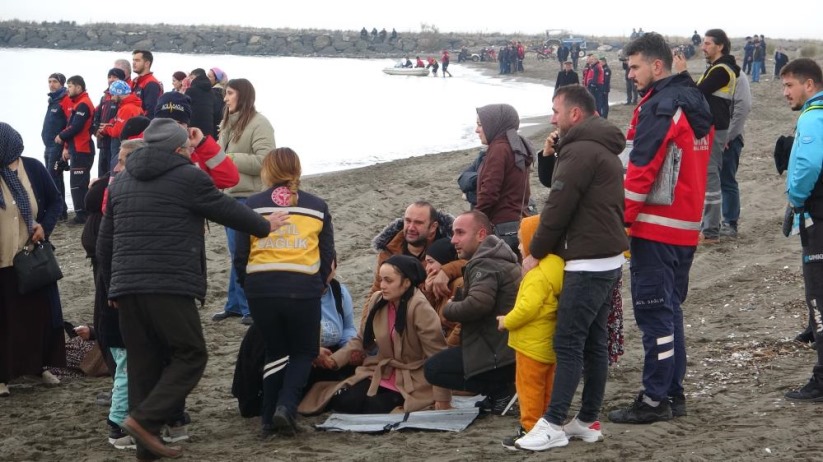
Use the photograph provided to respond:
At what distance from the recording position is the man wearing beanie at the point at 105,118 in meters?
12.3

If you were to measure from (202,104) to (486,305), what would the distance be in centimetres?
660

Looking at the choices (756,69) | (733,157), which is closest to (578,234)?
(733,157)

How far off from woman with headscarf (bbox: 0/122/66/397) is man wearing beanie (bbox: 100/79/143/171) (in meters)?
4.72

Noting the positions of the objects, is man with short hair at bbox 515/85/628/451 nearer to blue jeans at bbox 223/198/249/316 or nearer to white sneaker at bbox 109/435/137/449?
white sneaker at bbox 109/435/137/449

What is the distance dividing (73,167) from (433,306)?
7.77m

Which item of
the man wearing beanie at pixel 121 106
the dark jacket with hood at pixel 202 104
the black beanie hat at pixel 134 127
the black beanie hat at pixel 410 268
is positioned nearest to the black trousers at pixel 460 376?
the black beanie hat at pixel 410 268

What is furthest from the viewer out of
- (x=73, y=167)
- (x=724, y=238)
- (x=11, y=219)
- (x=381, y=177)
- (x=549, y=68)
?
(x=549, y=68)

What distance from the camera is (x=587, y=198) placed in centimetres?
520

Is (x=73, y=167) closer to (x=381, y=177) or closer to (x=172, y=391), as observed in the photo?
(x=381, y=177)

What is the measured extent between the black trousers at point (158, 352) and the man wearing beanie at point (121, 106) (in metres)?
6.77

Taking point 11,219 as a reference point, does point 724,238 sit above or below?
below

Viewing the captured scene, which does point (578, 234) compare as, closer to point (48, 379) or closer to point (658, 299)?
point (658, 299)

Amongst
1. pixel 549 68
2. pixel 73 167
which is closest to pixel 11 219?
pixel 73 167

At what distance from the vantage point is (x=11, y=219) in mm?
6910
